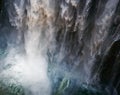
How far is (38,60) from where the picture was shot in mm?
4812

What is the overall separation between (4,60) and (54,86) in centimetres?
110

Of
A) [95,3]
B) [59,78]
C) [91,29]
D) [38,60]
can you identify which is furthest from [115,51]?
[38,60]

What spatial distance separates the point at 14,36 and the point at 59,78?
1222mm

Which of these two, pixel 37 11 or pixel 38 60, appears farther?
pixel 38 60

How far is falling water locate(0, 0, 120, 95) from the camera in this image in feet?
13.4

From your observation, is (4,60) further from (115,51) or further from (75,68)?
(115,51)

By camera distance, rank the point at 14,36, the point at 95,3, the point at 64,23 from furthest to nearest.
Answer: the point at 14,36 → the point at 64,23 → the point at 95,3

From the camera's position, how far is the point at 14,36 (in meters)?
5.00

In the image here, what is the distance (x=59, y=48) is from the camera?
15.2ft

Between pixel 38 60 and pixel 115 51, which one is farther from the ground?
pixel 115 51

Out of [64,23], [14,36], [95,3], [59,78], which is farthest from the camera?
[14,36]

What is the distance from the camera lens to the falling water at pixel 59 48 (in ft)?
13.4

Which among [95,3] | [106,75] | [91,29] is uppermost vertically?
[95,3]

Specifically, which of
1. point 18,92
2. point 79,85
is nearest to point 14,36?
point 18,92
